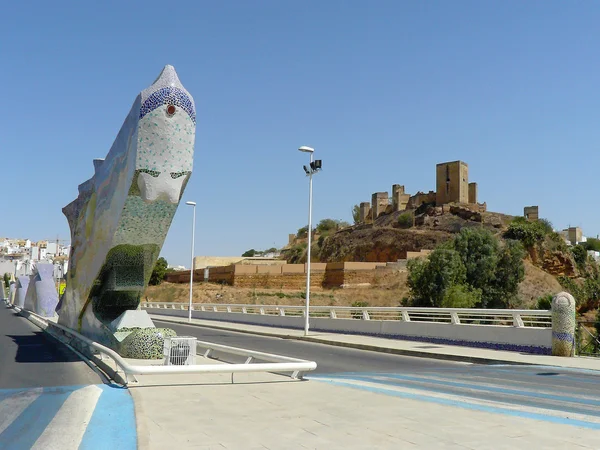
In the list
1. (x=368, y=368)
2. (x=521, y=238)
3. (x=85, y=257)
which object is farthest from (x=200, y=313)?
(x=521, y=238)

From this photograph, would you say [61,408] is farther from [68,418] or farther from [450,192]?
[450,192]

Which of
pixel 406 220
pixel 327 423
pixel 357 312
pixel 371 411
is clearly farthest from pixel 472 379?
pixel 406 220

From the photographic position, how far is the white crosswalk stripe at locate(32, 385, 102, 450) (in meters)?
6.35

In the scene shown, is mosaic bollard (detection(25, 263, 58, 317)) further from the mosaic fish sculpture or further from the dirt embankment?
the dirt embankment

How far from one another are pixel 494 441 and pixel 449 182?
109 metres

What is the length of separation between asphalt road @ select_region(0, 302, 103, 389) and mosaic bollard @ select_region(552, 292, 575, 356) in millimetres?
11545

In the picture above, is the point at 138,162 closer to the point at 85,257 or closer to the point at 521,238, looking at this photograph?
the point at 85,257

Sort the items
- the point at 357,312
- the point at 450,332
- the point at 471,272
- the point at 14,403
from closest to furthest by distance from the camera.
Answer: the point at 14,403 → the point at 450,332 → the point at 357,312 → the point at 471,272

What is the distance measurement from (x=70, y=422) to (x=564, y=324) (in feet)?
42.7

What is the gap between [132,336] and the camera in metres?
13.6

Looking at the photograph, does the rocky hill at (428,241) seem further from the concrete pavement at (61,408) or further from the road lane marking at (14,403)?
the road lane marking at (14,403)

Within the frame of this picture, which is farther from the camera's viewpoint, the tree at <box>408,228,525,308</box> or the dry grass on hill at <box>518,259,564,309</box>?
the dry grass on hill at <box>518,259,564,309</box>

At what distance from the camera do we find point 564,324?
15.9 meters

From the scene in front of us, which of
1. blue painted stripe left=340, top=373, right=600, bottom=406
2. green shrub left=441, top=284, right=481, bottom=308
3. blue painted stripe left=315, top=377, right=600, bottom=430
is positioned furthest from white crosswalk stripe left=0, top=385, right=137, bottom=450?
green shrub left=441, top=284, right=481, bottom=308
